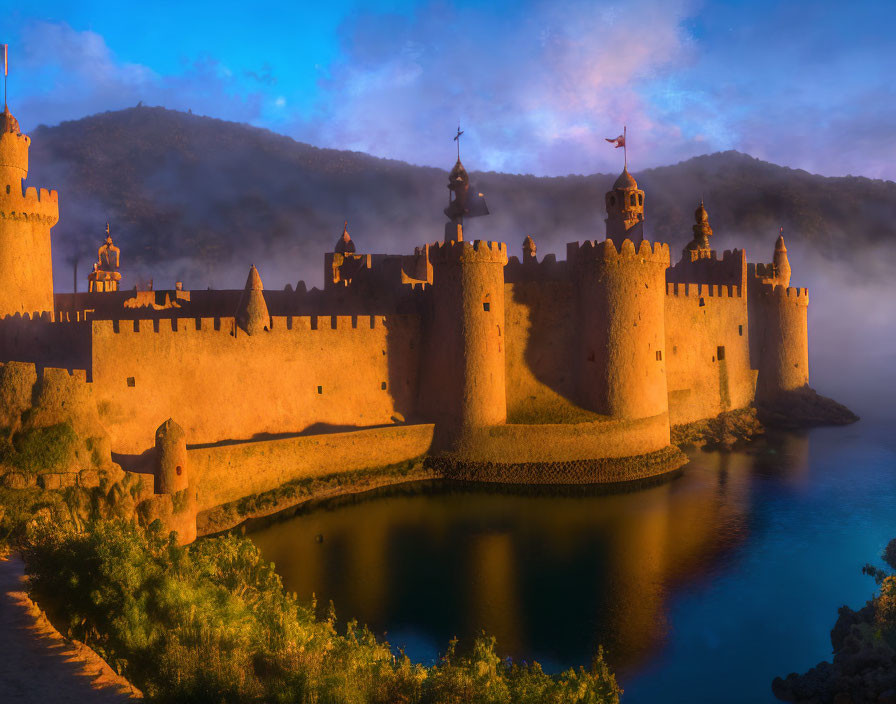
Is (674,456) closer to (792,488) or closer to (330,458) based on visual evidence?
(792,488)

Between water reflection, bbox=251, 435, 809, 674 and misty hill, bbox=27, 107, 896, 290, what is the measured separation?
76053 millimetres

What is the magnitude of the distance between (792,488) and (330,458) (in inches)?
722

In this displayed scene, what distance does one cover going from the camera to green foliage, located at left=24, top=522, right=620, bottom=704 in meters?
11.3

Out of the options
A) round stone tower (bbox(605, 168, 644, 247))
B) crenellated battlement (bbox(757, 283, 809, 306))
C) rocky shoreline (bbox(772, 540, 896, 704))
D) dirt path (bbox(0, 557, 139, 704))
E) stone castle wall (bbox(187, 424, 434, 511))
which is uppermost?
round stone tower (bbox(605, 168, 644, 247))

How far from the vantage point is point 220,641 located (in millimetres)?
12766

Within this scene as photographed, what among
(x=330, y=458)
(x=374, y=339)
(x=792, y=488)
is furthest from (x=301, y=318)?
(x=792, y=488)

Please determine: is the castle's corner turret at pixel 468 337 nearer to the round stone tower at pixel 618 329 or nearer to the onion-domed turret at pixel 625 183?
the round stone tower at pixel 618 329

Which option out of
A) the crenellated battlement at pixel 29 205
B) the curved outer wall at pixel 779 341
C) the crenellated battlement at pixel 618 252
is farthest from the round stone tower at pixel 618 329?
the crenellated battlement at pixel 29 205

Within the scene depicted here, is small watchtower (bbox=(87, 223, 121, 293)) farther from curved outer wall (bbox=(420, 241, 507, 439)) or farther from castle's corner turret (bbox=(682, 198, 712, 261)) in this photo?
castle's corner turret (bbox=(682, 198, 712, 261))

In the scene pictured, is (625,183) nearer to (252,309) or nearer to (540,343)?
(540,343)

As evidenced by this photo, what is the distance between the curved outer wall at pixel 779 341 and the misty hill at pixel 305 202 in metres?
61.8

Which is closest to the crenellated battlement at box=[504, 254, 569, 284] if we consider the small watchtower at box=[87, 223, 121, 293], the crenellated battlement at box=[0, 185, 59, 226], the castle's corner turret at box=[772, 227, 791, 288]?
the castle's corner turret at box=[772, 227, 791, 288]

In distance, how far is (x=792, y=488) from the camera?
105 ft

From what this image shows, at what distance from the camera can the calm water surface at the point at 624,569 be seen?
1842cm
